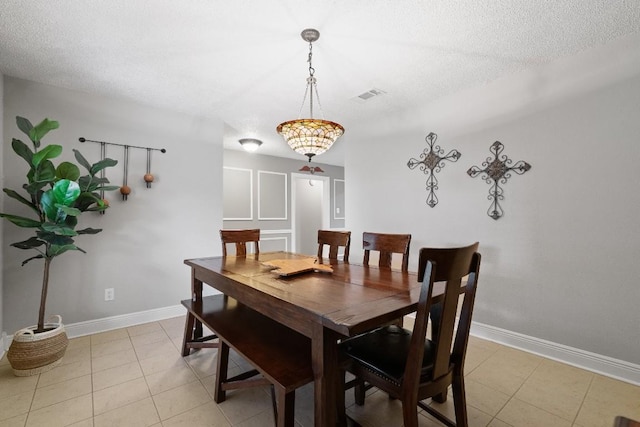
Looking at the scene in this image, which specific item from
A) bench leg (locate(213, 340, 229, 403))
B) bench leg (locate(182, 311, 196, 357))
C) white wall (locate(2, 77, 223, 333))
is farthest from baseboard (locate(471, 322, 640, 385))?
white wall (locate(2, 77, 223, 333))

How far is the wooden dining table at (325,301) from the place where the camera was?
3.72 ft

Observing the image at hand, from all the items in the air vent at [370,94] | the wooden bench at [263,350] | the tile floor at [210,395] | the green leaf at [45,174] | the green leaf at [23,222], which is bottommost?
the tile floor at [210,395]

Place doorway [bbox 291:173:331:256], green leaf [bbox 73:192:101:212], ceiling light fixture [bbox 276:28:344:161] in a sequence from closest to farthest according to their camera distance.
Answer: ceiling light fixture [bbox 276:28:344:161] → green leaf [bbox 73:192:101:212] → doorway [bbox 291:173:331:256]

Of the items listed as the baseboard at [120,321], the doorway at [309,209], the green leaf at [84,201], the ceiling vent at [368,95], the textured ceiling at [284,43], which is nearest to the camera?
the textured ceiling at [284,43]

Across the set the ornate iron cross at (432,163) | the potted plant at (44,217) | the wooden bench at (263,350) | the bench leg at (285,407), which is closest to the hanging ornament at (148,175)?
the potted plant at (44,217)

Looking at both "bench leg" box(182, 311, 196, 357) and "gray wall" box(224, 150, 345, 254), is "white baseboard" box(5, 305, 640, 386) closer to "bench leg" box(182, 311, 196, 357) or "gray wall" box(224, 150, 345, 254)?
"bench leg" box(182, 311, 196, 357)

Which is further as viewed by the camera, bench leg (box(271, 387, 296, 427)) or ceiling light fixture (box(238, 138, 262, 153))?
ceiling light fixture (box(238, 138, 262, 153))

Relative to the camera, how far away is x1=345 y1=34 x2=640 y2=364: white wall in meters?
1.98

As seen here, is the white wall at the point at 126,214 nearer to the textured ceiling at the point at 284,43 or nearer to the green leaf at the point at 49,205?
the textured ceiling at the point at 284,43

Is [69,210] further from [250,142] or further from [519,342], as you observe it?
[519,342]

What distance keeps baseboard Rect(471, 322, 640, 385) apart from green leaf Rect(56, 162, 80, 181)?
3696 mm

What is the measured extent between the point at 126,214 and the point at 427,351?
3.08 meters

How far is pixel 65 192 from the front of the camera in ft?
6.64

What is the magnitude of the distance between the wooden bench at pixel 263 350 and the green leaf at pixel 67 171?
4.45ft
